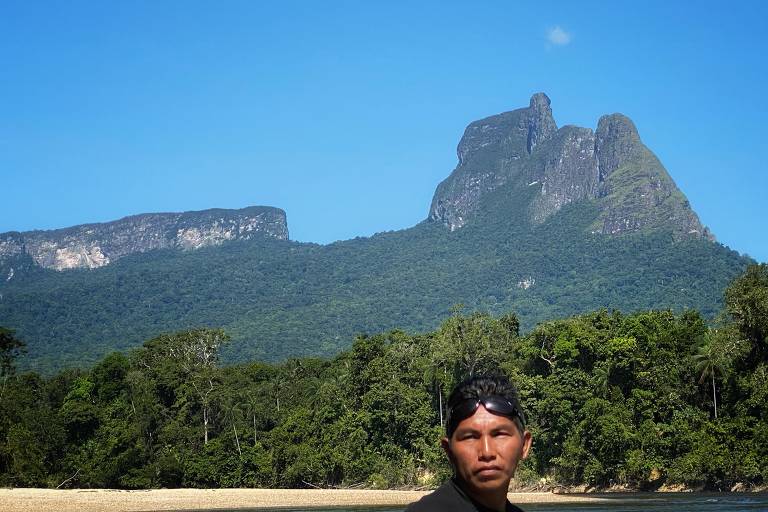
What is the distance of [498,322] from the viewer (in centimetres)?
6906

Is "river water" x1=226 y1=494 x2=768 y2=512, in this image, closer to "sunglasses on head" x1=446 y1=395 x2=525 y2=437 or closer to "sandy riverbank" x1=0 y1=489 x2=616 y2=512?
"sandy riverbank" x1=0 y1=489 x2=616 y2=512

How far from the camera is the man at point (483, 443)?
2436 mm

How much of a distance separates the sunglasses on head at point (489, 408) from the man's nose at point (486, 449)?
0.07 metres

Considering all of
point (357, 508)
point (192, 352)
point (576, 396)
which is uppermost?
point (192, 352)

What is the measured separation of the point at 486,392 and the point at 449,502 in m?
0.28

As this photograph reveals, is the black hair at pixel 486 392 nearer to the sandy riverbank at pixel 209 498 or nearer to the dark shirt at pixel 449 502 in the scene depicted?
the dark shirt at pixel 449 502

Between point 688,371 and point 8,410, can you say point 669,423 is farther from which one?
point 8,410

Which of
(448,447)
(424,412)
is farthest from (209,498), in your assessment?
(448,447)

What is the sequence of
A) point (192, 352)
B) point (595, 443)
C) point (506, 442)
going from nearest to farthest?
point (506, 442) → point (595, 443) → point (192, 352)

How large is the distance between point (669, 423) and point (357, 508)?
1899cm

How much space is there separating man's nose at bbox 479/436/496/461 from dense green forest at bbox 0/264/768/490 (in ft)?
172

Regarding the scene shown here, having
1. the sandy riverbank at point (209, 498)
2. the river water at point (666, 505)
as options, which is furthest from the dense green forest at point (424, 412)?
the river water at point (666, 505)

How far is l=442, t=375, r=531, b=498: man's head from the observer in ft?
8.13

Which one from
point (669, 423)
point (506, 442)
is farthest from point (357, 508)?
point (506, 442)
